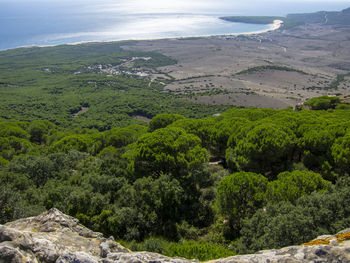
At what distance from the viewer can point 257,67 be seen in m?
132

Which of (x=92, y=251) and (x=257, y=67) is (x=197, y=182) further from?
(x=257, y=67)

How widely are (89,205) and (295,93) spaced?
10192 centimetres

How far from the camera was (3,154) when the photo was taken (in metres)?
30.6

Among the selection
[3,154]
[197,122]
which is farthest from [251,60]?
[3,154]

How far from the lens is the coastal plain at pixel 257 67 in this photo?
10019cm

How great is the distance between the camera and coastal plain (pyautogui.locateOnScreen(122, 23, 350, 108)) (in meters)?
100

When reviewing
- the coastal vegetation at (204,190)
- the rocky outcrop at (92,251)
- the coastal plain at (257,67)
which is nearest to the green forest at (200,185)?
the coastal vegetation at (204,190)

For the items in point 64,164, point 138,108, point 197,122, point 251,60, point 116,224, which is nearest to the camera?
point 116,224

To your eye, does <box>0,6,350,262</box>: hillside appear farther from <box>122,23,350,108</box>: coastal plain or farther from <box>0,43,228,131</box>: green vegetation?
<box>122,23,350,108</box>: coastal plain

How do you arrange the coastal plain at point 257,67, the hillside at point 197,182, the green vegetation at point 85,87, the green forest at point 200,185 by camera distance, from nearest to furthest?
the hillside at point 197,182 → the green forest at point 200,185 → the green vegetation at point 85,87 → the coastal plain at point 257,67

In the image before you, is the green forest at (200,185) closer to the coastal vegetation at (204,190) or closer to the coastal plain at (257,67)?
the coastal vegetation at (204,190)

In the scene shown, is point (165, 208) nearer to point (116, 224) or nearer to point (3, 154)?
point (116, 224)

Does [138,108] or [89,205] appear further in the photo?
[138,108]

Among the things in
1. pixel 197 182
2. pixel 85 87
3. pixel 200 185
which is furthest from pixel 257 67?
pixel 197 182
